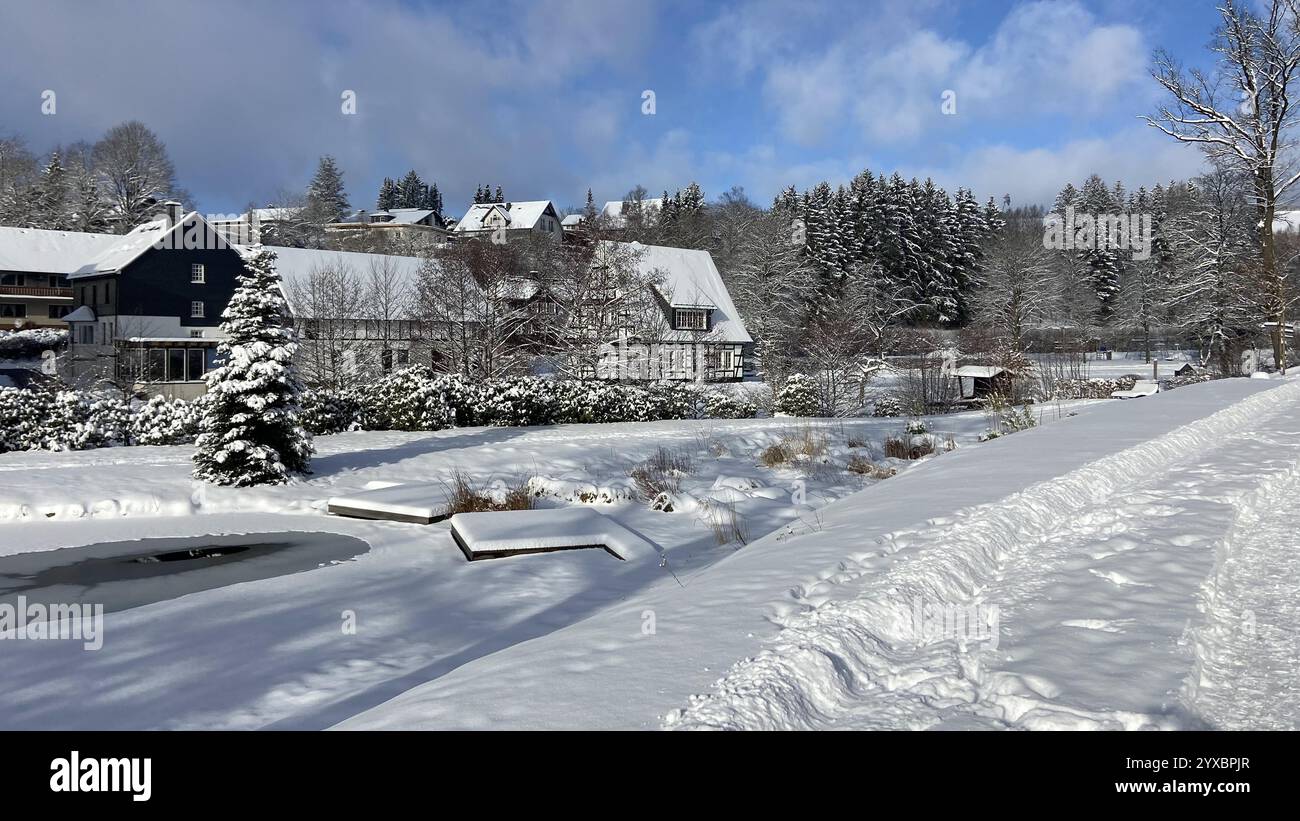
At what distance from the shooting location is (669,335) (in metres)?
42.7

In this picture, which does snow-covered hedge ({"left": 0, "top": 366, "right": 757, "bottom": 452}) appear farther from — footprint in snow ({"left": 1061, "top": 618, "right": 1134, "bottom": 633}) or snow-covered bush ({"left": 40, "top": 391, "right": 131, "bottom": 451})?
footprint in snow ({"left": 1061, "top": 618, "right": 1134, "bottom": 633})

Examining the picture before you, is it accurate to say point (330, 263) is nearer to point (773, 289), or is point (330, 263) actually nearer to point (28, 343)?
point (28, 343)

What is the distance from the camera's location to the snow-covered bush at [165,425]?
18797 mm

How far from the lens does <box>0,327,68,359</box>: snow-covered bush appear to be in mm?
47906

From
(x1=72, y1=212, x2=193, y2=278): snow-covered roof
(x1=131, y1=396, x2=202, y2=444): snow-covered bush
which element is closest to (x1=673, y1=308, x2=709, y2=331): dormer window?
(x1=72, y1=212, x2=193, y2=278): snow-covered roof

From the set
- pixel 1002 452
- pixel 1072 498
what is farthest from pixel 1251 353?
pixel 1072 498

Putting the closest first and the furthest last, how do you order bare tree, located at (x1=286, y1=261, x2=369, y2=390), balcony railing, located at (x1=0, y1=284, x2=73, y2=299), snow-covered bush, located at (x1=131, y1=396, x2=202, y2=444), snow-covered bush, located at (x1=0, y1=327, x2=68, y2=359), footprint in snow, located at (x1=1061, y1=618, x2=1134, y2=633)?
1. footprint in snow, located at (x1=1061, y1=618, x2=1134, y2=633)
2. snow-covered bush, located at (x1=131, y1=396, x2=202, y2=444)
3. bare tree, located at (x1=286, y1=261, x2=369, y2=390)
4. snow-covered bush, located at (x1=0, y1=327, x2=68, y2=359)
5. balcony railing, located at (x1=0, y1=284, x2=73, y2=299)

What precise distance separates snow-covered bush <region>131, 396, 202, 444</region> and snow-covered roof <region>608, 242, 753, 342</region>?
92.4 feet

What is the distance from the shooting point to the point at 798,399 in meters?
26.0

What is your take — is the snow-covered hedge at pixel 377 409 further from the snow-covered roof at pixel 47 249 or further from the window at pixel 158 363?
the snow-covered roof at pixel 47 249

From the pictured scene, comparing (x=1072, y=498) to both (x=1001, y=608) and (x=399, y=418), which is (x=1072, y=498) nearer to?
(x=1001, y=608)

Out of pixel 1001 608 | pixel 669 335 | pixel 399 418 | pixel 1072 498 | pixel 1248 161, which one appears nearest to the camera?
pixel 1001 608

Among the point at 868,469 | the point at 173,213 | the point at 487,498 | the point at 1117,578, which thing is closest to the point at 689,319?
the point at 868,469
